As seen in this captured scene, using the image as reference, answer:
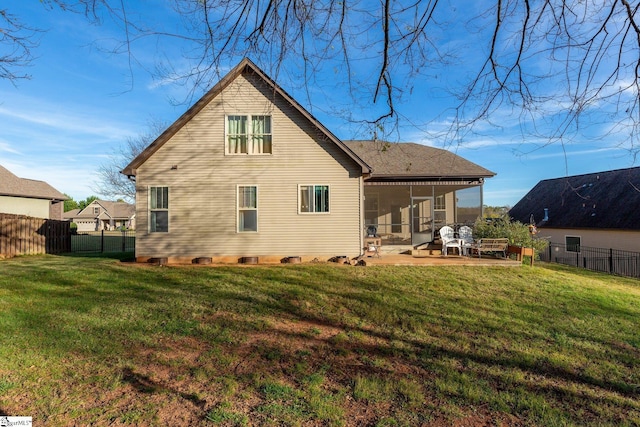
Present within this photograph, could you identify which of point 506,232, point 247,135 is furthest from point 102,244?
point 506,232

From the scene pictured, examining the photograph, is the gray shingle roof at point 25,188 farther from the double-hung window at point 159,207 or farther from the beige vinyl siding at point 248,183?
the beige vinyl siding at point 248,183

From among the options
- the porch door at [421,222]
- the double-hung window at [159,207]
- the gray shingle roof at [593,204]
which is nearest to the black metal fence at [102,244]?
the double-hung window at [159,207]

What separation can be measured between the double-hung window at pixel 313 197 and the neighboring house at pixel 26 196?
26.9 m

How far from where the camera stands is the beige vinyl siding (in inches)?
503

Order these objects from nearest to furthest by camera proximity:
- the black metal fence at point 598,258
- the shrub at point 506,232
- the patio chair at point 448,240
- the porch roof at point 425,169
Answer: the shrub at point 506,232 → the patio chair at point 448,240 → the porch roof at point 425,169 → the black metal fence at point 598,258

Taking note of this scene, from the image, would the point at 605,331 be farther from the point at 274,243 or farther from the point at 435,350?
the point at 274,243

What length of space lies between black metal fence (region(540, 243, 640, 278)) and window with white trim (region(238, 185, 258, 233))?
69.2 feet

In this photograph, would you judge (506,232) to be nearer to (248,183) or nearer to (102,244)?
Answer: (248,183)

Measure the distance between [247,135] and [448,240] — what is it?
1003 centimetres

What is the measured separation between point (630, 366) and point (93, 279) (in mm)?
12548

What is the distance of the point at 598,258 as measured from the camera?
2166cm

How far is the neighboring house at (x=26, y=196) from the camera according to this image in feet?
84.1

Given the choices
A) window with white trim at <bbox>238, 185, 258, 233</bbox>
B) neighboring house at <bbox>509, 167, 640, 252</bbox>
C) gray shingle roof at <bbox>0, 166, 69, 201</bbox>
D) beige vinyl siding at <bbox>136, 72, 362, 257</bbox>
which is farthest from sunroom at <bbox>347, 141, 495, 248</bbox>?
gray shingle roof at <bbox>0, 166, 69, 201</bbox>

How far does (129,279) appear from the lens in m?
9.67
